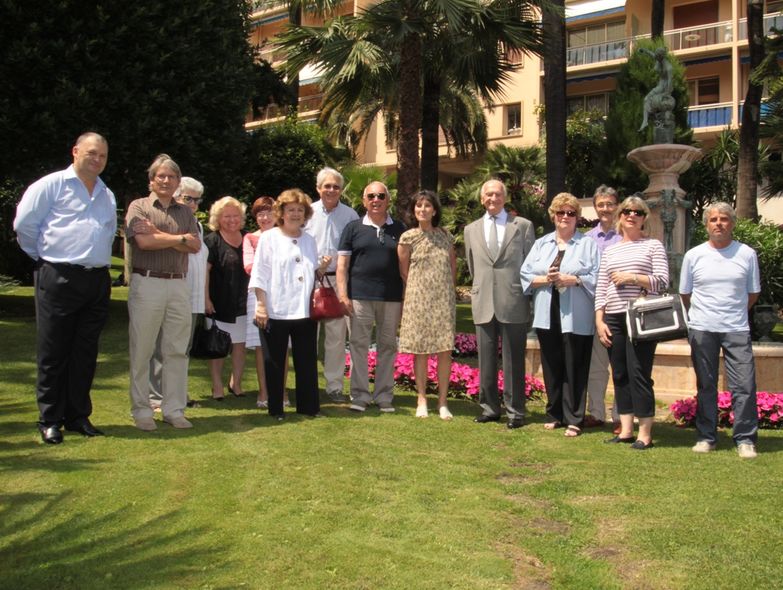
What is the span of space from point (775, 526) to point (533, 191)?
874 inches

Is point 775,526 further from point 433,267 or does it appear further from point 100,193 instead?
point 100,193

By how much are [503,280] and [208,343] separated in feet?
8.23

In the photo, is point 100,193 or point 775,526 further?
point 100,193

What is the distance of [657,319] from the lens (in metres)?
6.07

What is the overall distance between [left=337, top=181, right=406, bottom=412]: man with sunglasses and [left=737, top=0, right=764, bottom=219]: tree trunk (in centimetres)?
1402

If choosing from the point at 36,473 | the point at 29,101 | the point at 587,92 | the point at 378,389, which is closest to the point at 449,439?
the point at 378,389

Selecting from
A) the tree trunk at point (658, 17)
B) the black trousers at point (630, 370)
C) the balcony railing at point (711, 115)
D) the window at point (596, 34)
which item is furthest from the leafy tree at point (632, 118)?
the black trousers at point (630, 370)

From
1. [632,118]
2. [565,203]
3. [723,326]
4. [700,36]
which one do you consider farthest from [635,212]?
[700,36]

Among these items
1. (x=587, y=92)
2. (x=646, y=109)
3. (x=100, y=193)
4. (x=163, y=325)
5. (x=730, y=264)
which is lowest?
(x=163, y=325)

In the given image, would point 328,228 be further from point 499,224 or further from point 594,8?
point 594,8

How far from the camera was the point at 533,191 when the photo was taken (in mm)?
26094

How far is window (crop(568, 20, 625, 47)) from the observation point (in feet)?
121

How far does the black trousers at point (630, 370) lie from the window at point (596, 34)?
109 feet

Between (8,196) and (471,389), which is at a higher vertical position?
(8,196)
